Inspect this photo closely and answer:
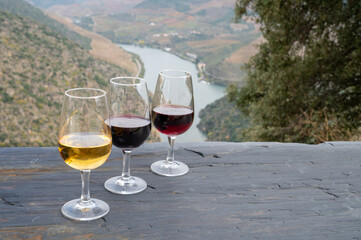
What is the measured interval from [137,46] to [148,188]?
27.5 m

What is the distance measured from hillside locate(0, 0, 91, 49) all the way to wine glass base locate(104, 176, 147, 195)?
20550 mm

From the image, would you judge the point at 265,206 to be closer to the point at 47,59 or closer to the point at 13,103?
the point at 13,103

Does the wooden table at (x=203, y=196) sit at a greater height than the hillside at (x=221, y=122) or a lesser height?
greater

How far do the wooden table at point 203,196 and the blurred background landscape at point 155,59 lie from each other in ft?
3.12

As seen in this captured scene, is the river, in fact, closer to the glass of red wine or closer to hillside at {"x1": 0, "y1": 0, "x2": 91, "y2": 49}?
hillside at {"x1": 0, "y1": 0, "x2": 91, "y2": 49}

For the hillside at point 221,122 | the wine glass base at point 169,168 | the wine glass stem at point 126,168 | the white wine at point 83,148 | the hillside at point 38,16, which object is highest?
the hillside at point 38,16

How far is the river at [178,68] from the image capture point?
16.3 metres

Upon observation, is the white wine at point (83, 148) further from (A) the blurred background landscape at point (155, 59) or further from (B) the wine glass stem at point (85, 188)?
(A) the blurred background landscape at point (155, 59)

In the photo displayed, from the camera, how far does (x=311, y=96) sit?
16.8 ft

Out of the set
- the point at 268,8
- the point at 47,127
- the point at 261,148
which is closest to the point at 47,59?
the point at 47,127

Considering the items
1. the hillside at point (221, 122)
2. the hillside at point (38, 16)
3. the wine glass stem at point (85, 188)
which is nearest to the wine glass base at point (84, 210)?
the wine glass stem at point (85, 188)

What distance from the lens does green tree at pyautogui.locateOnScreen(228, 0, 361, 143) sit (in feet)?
15.2

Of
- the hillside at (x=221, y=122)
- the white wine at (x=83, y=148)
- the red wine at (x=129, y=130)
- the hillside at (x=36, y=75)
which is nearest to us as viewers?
the white wine at (x=83, y=148)

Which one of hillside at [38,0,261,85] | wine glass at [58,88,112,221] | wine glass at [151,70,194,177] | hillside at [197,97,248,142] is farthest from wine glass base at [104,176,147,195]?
hillside at [38,0,261,85]
